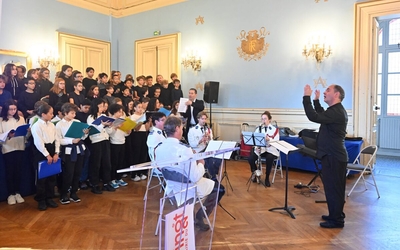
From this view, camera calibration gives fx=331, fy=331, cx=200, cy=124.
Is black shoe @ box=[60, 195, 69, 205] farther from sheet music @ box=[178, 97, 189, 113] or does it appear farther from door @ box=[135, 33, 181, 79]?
door @ box=[135, 33, 181, 79]

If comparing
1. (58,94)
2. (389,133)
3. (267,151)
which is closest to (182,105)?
(267,151)

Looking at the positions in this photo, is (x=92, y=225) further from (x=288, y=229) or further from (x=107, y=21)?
(x=107, y=21)

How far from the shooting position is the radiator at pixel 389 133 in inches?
347

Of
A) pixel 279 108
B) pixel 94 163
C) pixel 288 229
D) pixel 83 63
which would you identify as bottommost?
pixel 288 229

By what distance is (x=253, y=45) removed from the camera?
7.83 m

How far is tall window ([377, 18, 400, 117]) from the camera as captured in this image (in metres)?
9.00

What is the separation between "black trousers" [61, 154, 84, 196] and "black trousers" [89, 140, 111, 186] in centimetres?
34

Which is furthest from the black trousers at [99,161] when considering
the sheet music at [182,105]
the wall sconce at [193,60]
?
the wall sconce at [193,60]

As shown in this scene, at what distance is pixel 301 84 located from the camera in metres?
7.20

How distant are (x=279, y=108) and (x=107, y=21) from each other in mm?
6079


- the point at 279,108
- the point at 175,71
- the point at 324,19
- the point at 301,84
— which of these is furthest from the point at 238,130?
the point at 324,19

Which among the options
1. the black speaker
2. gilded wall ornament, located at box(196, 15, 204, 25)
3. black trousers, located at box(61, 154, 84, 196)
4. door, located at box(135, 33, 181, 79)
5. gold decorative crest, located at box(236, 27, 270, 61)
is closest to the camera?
black trousers, located at box(61, 154, 84, 196)

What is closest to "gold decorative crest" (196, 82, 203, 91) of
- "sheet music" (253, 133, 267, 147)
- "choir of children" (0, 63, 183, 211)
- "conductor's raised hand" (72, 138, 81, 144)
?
"choir of children" (0, 63, 183, 211)

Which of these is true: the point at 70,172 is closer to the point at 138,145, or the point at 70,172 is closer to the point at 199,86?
the point at 138,145
